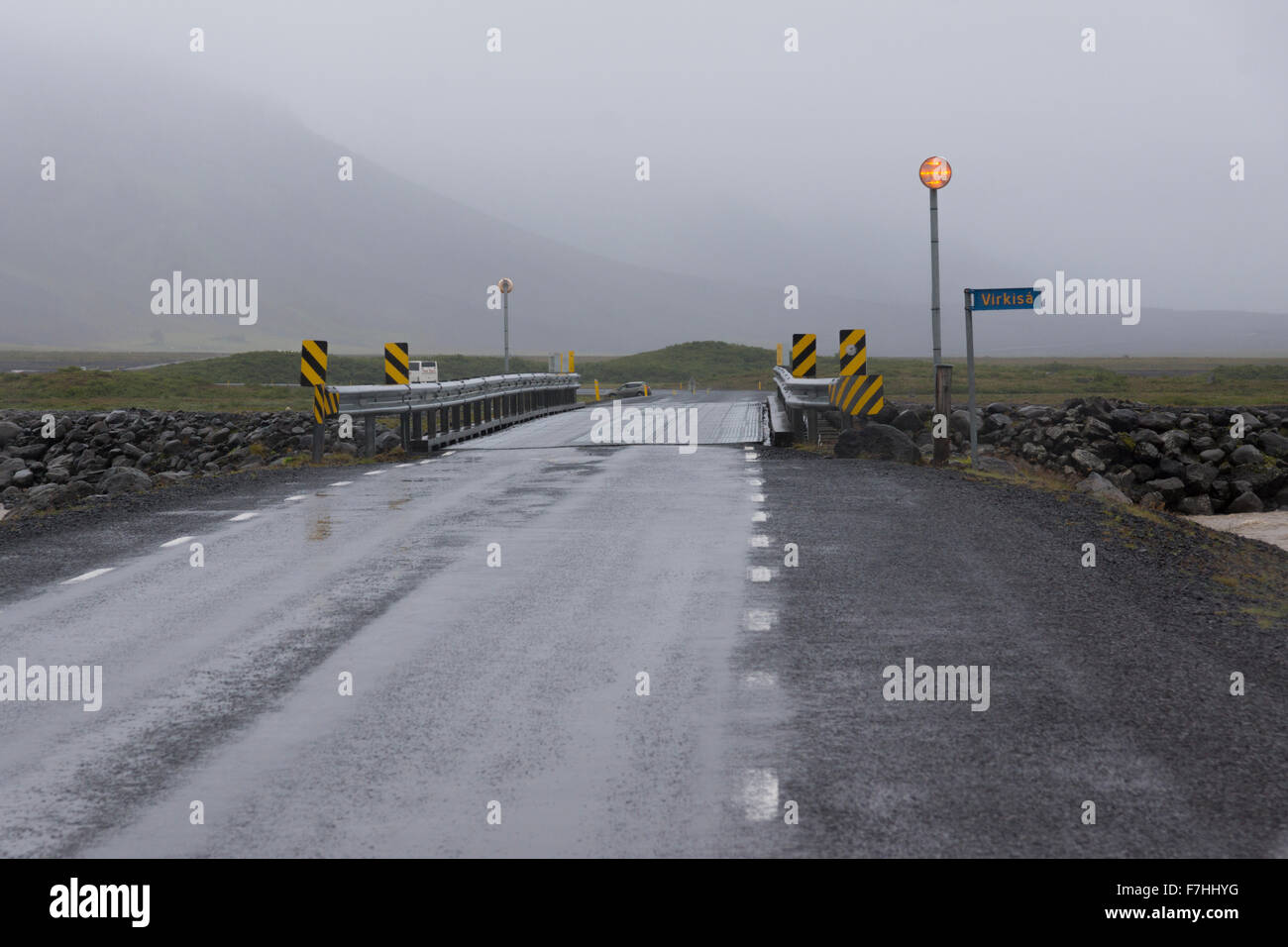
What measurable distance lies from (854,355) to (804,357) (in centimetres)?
456

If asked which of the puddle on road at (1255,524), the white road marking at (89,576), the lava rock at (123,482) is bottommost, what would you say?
the puddle on road at (1255,524)

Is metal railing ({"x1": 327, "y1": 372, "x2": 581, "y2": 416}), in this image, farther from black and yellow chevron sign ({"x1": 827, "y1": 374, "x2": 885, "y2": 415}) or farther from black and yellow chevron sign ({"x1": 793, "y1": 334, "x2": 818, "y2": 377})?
black and yellow chevron sign ({"x1": 827, "y1": 374, "x2": 885, "y2": 415})

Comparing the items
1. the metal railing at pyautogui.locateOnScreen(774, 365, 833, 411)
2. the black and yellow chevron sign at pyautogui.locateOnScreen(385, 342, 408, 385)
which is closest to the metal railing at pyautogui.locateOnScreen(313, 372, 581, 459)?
the black and yellow chevron sign at pyautogui.locateOnScreen(385, 342, 408, 385)

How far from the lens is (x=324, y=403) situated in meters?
22.6

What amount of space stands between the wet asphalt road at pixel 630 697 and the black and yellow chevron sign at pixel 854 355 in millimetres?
9726

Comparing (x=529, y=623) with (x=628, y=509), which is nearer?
(x=529, y=623)

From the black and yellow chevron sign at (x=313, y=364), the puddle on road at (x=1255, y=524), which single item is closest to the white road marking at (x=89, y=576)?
the black and yellow chevron sign at (x=313, y=364)

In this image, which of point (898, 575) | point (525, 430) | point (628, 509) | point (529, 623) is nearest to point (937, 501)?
point (628, 509)

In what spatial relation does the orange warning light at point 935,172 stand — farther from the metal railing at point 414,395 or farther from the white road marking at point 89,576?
the white road marking at point 89,576

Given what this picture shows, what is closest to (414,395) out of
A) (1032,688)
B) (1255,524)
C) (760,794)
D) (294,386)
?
(1255,524)

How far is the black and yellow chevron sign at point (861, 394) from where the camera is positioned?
22.6m

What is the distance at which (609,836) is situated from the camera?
5145 mm
